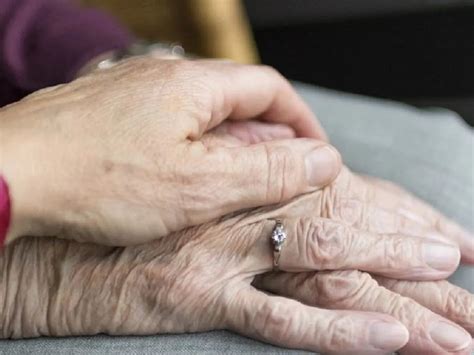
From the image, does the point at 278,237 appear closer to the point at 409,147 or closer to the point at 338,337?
the point at 338,337

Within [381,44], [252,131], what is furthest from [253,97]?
[381,44]

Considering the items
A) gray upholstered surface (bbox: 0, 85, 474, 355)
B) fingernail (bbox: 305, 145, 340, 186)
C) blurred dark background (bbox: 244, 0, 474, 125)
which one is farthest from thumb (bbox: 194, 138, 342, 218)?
blurred dark background (bbox: 244, 0, 474, 125)

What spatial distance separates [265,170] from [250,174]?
16 millimetres

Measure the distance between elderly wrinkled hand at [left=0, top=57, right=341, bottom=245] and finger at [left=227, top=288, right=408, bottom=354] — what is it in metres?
0.10

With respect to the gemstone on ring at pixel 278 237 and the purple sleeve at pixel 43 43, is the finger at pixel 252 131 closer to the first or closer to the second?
the gemstone on ring at pixel 278 237

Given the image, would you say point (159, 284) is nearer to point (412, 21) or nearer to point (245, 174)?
point (245, 174)

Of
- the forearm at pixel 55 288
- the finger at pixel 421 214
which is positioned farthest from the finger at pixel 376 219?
the forearm at pixel 55 288

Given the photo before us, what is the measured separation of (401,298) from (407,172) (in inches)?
11.2

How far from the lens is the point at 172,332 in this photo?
2.34ft

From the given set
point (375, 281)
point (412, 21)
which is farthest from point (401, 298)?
point (412, 21)

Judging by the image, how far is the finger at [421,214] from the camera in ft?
2.83

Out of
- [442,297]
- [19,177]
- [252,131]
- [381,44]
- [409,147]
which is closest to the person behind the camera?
[19,177]

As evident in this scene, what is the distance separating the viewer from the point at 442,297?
29.8 inches

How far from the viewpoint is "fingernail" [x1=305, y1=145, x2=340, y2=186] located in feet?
2.51
